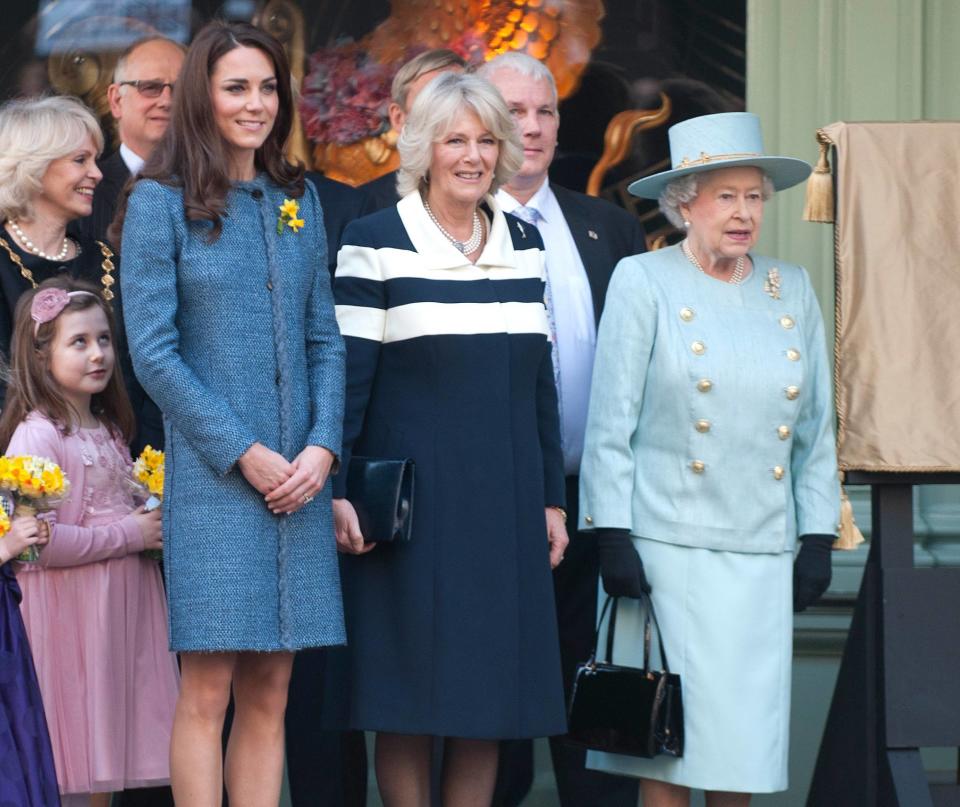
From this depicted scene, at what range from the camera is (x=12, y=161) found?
16.2 feet

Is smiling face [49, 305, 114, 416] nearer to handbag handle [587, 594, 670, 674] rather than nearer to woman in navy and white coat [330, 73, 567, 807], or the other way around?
woman in navy and white coat [330, 73, 567, 807]

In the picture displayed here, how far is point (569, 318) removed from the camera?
533 centimetres

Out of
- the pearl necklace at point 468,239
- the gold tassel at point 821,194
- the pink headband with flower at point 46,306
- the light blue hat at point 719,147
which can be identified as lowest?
the pink headband with flower at point 46,306

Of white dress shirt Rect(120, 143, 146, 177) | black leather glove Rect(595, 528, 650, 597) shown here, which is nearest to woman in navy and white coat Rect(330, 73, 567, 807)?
black leather glove Rect(595, 528, 650, 597)

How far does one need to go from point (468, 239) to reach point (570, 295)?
61 cm

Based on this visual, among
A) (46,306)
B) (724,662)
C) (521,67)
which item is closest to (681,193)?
(521,67)

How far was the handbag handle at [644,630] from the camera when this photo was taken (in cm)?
475

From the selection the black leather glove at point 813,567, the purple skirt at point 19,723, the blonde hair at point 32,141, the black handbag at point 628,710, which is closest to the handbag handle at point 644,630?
the black handbag at point 628,710

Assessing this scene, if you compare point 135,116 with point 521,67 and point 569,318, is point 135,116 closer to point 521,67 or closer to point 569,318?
point 521,67

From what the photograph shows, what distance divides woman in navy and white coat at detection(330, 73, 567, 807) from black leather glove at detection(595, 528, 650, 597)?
0.48ft

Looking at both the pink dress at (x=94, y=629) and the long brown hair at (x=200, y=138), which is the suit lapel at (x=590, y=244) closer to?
the long brown hair at (x=200, y=138)

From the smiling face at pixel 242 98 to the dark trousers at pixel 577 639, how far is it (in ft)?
4.83

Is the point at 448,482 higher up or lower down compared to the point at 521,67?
lower down

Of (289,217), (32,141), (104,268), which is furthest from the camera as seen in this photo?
(104,268)
